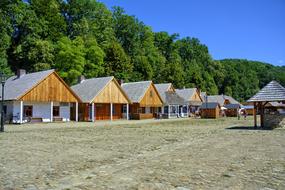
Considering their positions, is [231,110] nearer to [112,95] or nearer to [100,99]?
[112,95]

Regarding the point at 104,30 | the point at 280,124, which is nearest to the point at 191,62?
the point at 104,30

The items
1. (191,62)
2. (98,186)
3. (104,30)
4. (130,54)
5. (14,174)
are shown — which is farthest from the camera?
(191,62)

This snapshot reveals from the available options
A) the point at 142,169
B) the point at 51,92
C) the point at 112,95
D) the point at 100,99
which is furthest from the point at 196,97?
the point at 142,169

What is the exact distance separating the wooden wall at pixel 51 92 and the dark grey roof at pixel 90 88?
10.0 ft

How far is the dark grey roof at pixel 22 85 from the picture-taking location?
36.8 metres

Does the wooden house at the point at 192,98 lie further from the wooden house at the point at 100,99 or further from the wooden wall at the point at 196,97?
the wooden house at the point at 100,99

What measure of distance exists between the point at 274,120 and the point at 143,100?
2624cm

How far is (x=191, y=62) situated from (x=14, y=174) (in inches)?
4282

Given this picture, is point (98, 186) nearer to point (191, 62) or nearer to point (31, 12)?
point (31, 12)

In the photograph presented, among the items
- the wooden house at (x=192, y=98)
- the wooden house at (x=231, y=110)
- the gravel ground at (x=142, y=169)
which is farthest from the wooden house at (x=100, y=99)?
the gravel ground at (x=142, y=169)

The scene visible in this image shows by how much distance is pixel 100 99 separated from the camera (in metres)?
45.0

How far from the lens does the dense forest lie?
58.9 m

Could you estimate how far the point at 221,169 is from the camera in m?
8.94

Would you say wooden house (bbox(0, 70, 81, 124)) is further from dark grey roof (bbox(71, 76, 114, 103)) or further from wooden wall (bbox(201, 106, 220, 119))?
wooden wall (bbox(201, 106, 220, 119))
